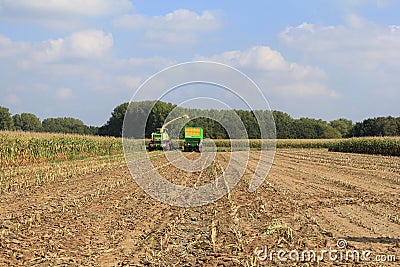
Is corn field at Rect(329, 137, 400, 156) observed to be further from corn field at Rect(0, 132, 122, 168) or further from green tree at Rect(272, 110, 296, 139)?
corn field at Rect(0, 132, 122, 168)

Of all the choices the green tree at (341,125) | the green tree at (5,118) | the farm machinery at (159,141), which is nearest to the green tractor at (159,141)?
the farm machinery at (159,141)

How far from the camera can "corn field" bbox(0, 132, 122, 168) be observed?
81.4 feet

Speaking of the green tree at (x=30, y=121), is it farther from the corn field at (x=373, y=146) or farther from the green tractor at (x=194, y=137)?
the corn field at (x=373, y=146)

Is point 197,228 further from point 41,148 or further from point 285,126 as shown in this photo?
point 285,126

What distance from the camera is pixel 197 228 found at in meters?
8.79

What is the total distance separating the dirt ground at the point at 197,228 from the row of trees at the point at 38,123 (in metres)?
62.4

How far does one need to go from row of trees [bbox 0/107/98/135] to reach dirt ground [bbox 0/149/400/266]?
2458 inches

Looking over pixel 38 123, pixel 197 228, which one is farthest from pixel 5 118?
pixel 197 228

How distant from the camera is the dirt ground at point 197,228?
6.57 meters

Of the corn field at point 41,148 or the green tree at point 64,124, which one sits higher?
the green tree at point 64,124

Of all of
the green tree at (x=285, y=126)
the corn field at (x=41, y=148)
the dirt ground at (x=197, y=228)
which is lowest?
the dirt ground at (x=197, y=228)

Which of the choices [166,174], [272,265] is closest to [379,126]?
[166,174]

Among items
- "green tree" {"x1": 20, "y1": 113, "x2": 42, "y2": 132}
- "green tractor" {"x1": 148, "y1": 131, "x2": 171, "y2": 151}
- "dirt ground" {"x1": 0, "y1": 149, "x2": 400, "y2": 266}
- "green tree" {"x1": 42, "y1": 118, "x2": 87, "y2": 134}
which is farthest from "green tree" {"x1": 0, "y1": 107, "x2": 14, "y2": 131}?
"dirt ground" {"x1": 0, "y1": 149, "x2": 400, "y2": 266}

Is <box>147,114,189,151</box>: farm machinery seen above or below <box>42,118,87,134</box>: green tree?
below
